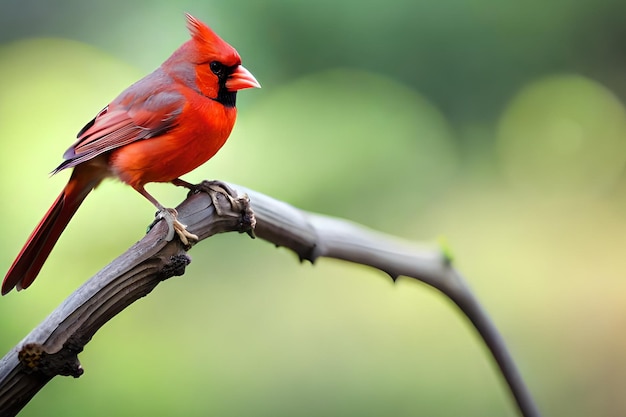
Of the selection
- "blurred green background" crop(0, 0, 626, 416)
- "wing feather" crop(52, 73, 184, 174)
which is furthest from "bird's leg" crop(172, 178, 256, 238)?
"blurred green background" crop(0, 0, 626, 416)

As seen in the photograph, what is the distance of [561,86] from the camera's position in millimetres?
2486

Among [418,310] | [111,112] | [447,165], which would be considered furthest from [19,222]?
[447,165]

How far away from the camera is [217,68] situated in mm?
980

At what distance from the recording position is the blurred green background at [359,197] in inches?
A: 72.6

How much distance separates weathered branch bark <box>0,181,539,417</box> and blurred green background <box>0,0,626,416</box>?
690 mm

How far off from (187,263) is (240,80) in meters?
0.25

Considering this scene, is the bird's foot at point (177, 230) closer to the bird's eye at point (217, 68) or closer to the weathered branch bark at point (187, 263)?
the weathered branch bark at point (187, 263)

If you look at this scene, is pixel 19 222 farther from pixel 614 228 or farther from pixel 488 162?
pixel 614 228

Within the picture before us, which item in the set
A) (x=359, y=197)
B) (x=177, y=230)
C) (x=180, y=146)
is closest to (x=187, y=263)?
(x=177, y=230)

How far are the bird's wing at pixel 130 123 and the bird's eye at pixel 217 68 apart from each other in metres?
0.06

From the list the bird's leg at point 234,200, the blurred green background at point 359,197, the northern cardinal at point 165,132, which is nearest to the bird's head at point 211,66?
the northern cardinal at point 165,132

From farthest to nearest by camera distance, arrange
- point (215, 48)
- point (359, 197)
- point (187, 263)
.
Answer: point (359, 197)
point (215, 48)
point (187, 263)

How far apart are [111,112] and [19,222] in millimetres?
845

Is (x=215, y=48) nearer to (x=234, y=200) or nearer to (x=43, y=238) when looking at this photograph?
(x=234, y=200)
